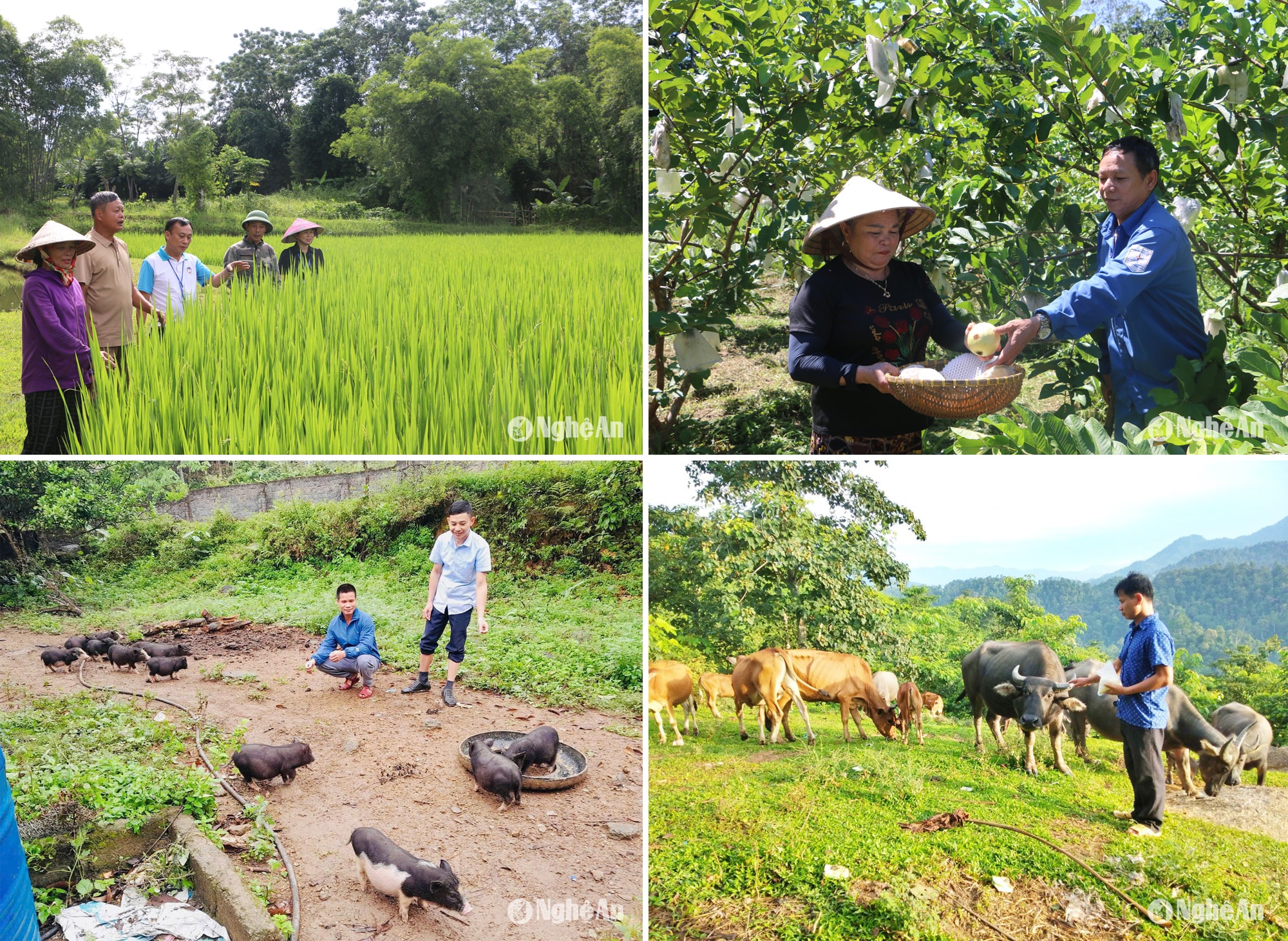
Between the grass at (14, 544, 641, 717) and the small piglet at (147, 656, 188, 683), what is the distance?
0.14 m

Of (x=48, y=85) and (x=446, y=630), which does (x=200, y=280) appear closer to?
(x=48, y=85)

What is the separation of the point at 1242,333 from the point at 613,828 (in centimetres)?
409

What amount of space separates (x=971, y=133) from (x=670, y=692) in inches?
123

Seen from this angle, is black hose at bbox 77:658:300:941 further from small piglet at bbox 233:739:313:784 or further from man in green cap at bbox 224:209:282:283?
man in green cap at bbox 224:209:282:283

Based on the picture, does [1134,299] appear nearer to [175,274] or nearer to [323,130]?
[323,130]

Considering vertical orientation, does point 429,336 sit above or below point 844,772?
above

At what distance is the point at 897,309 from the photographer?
2551mm

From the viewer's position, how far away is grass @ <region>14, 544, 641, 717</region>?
294cm

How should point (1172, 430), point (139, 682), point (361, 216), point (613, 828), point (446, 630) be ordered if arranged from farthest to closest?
1. point (361, 216)
2. point (446, 630)
3. point (139, 682)
4. point (613, 828)
5. point (1172, 430)

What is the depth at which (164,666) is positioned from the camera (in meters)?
2.97

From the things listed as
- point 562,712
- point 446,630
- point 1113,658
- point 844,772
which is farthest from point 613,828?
point 1113,658

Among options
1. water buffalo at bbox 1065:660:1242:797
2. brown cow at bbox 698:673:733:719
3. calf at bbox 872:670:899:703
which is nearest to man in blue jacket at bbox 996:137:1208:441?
water buffalo at bbox 1065:660:1242:797

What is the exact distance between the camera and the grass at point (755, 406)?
167 inches

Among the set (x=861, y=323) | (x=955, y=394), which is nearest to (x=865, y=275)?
(x=861, y=323)
